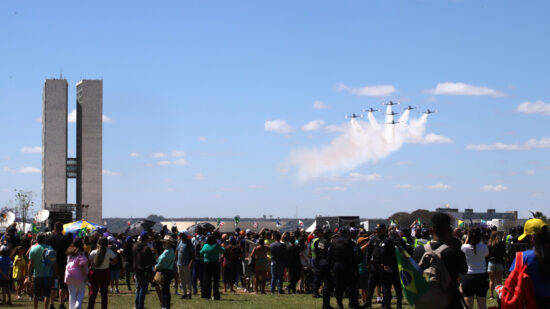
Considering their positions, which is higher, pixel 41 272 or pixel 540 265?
pixel 540 265

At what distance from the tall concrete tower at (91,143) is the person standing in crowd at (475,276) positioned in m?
132

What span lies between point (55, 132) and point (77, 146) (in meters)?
4.71

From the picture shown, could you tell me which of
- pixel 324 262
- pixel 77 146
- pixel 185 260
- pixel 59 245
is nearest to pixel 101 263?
pixel 59 245

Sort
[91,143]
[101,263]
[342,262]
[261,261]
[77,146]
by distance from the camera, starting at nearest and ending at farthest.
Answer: [101,263], [342,262], [261,261], [91,143], [77,146]

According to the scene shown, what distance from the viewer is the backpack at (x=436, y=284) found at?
6.70 meters

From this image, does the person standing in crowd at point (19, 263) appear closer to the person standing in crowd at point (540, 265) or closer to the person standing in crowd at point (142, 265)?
the person standing in crowd at point (142, 265)

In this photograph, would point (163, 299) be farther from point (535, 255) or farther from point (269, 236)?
point (535, 255)

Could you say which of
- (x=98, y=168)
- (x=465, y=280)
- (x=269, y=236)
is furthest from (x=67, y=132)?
(x=465, y=280)

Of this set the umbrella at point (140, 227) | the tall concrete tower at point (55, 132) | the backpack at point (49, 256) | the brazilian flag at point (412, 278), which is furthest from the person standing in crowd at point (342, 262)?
the tall concrete tower at point (55, 132)

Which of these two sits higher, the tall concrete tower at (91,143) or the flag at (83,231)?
the tall concrete tower at (91,143)

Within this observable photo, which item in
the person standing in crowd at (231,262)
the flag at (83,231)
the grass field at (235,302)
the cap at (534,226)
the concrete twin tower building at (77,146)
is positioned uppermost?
the concrete twin tower building at (77,146)

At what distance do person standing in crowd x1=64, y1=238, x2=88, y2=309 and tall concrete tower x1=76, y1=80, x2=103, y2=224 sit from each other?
5117 inches

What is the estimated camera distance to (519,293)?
6.68 m

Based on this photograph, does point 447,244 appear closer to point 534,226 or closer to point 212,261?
point 534,226
